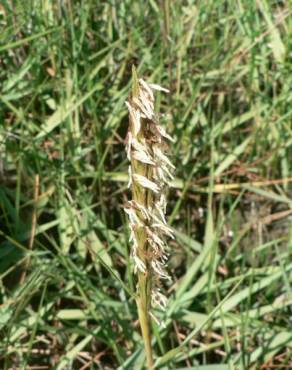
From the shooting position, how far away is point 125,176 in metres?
1.90

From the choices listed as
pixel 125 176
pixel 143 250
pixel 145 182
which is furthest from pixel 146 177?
pixel 125 176

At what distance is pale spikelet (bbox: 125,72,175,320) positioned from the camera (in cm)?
75

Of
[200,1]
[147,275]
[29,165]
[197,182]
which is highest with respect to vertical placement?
[200,1]

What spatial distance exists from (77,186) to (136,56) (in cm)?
52

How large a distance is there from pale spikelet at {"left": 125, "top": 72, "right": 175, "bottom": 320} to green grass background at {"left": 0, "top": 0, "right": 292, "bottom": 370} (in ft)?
2.09

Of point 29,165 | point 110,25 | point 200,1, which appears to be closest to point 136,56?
point 110,25

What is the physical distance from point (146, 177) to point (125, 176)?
1.11 m

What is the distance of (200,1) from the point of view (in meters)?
2.15

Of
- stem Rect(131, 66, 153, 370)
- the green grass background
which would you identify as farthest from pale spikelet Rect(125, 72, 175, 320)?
the green grass background

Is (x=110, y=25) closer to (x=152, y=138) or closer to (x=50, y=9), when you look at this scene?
(x=50, y=9)

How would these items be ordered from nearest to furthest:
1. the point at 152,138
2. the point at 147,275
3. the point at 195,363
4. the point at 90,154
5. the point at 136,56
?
the point at 152,138 < the point at 147,275 < the point at 195,363 < the point at 90,154 < the point at 136,56

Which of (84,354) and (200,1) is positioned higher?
(200,1)

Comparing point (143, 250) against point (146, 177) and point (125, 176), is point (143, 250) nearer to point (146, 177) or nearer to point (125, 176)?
point (146, 177)

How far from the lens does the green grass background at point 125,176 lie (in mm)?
1611
